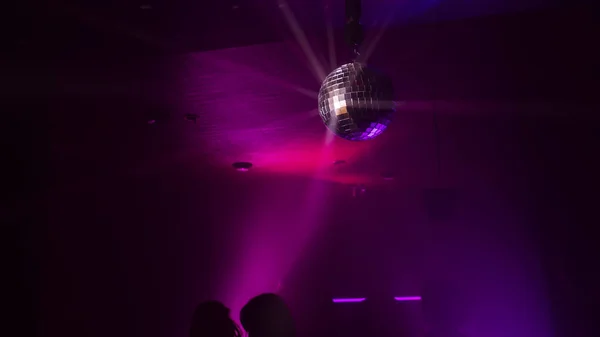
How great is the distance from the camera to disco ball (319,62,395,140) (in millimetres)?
1646

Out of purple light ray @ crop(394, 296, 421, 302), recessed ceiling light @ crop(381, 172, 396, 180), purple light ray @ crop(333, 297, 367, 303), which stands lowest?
purple light ray @ crop(394, 296, 421, 302)

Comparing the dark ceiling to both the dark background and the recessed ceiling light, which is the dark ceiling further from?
the recessed ceiling light

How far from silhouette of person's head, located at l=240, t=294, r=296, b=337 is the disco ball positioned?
1.57 metres

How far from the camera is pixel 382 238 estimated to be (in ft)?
23.0

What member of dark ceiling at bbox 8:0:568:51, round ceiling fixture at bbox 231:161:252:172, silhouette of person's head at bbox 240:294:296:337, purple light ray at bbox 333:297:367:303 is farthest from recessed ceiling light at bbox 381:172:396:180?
dark ceiling at bbox 8:0:568:51

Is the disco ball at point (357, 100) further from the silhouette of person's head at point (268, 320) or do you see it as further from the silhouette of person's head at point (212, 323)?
the silhouette of person's head at point (212, 323)

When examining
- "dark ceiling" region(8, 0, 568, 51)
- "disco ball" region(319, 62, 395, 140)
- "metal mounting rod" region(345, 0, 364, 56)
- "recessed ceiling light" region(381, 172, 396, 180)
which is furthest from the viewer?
"recessed ceiling light" region(381, 172, 396, 180)

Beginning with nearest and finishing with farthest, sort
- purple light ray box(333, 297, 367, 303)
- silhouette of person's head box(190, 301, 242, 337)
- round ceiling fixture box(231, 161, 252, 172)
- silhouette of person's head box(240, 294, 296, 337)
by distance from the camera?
silhouette of person's head box(240, 294, 296, 337) < silhouette of person's head box(190, 301, 242, 337) < round ceiling fixture box(231, 161, 252, 172) < purple light ray box(333, 297, 367, 303)

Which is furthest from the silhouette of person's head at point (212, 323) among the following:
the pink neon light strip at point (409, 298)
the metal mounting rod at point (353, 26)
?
the pink neon light strip at point (409, 298)

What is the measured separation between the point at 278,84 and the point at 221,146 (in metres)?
1.66

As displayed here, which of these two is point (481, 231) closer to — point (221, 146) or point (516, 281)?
point (516, 281)

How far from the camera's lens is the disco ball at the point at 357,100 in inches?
64.8

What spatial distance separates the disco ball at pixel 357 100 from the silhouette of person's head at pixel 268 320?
1.57 meters

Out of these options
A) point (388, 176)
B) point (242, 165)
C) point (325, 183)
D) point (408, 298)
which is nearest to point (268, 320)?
point (242, 165)
